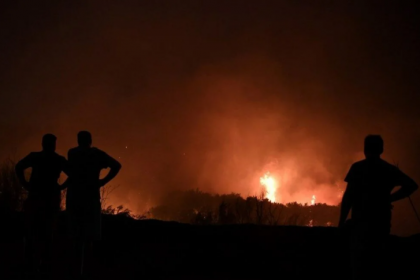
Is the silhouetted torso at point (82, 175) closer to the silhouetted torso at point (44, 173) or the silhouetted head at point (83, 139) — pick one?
the silhouetted head at point (83, 139)

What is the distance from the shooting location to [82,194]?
5309 millimetres

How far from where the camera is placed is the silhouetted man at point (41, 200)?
5.34 m

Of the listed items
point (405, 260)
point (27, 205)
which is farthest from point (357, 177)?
point (27, 205)

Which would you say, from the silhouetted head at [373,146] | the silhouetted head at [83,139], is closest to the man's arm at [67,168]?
the silhouetted head at [83,139]

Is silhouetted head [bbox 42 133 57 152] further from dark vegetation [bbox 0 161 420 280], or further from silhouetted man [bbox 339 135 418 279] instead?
silhouetted man [bbox 339 135 418 279]

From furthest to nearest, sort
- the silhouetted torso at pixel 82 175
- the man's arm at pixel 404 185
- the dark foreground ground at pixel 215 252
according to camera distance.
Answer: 1. the dark foreground ground at pixel 215 252
2. the silhouetted torso at pixel 82 175
3. the man's arm at pixel 404 185

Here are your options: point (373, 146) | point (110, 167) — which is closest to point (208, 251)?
point (110, 167)

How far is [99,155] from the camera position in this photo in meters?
5.43

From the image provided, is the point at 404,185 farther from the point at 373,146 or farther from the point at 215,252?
the point at 215,252

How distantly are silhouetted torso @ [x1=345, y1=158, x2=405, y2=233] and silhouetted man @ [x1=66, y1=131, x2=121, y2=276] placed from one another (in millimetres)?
3536

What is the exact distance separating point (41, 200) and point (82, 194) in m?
0.61

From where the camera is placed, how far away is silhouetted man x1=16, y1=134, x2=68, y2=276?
534 centimetres

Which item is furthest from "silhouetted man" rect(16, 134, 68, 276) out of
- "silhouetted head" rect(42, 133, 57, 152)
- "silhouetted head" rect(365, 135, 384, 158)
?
"silhouetted head" rect(365, 135, 384, 158)

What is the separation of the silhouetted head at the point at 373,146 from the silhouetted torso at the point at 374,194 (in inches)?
3.7
